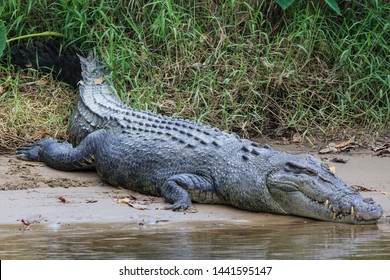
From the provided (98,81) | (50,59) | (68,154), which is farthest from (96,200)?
(50,59)

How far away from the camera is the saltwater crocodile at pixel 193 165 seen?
6.50 m

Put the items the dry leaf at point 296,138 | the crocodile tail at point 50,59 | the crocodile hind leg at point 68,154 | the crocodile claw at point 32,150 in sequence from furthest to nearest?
the crocodile tail at point 50,59, the dry leaf at point 296,138, the crocodile claw at point 32,150, the crocodile hind leg at point 68,154

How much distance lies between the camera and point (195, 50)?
9.07 metres

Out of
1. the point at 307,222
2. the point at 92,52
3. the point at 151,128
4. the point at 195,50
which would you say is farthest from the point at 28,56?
the point at 307,222

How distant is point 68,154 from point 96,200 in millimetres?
1012

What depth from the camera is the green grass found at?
872cm

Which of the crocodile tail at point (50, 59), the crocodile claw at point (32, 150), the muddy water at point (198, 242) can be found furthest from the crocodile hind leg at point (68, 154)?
the muddy water at point (198, 242)

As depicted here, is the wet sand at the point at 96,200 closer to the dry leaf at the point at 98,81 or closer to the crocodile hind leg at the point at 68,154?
the crocodile hind leg at the point at 68,154

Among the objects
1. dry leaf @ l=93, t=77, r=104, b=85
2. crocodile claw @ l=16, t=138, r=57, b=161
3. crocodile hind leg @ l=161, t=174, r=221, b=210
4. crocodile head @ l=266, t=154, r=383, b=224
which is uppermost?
dry leaf @ l=93, t=77, r=104, b=85

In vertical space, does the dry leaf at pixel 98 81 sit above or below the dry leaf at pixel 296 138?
above

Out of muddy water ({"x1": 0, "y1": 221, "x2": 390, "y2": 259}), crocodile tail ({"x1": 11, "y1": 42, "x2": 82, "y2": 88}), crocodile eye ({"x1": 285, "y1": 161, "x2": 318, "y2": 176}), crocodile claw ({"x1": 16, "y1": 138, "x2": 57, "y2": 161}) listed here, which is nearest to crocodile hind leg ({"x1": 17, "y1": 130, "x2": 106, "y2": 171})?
crocodile claw ({"x1": 16, "y1": 138, "x2": 57, "y2": 161})

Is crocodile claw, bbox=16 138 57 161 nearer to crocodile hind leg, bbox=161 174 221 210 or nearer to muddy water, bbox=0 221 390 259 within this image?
crocodile hind leg, bbox=161 174 221 210

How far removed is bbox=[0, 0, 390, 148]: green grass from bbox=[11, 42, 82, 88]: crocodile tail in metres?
0.14

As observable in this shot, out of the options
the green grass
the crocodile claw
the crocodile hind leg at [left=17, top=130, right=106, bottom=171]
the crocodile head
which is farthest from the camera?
the green grass
